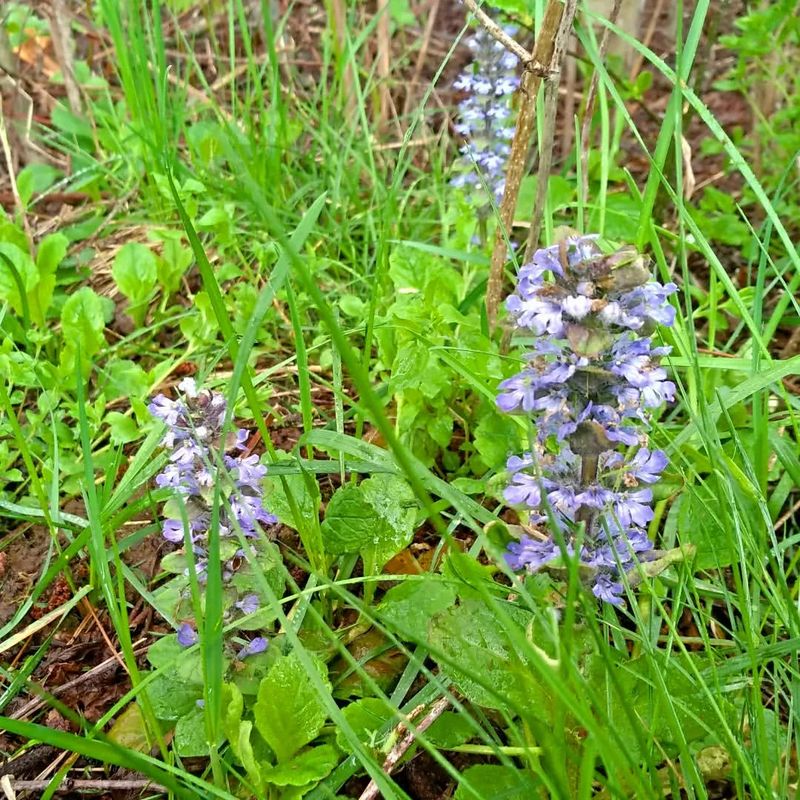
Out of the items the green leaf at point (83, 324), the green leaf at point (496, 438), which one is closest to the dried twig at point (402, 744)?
the green leaf at point (496, 438)

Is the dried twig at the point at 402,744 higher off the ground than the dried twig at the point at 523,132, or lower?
lower

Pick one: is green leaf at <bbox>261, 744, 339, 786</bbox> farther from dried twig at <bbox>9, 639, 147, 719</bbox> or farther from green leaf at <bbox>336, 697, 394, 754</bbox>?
dried twig at <bbox>9, 639, 147, 719</bbox>

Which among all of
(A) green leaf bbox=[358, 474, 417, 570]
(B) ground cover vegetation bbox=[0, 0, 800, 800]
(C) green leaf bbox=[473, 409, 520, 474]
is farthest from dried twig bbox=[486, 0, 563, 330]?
(A) green leaf bbox=[358, 474, 417, 570]

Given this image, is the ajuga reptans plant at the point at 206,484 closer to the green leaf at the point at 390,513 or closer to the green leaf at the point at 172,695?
the green leaf at the point at 172,695

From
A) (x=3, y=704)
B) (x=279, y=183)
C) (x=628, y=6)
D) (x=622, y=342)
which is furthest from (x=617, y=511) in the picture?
(x=628, y=6)

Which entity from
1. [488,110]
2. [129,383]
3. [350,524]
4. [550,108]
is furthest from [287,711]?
[488,110]

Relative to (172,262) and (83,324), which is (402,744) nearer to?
(83,324)
